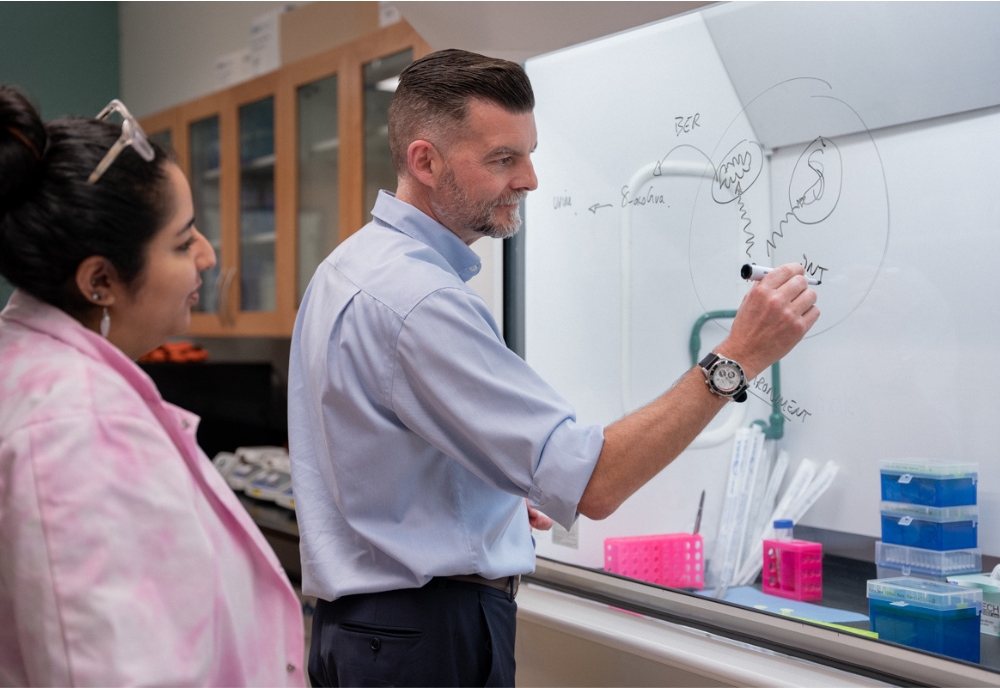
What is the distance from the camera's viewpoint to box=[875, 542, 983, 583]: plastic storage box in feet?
3.79

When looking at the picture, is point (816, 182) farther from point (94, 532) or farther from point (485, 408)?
point (94, 532)

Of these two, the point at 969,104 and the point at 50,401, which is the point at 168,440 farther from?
the point at 969,104

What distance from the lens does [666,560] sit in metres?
1.50

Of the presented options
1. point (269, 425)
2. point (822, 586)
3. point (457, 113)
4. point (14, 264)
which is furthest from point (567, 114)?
point (269, 425)

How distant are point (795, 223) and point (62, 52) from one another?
3.55 m

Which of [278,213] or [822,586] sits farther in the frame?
[278,213]

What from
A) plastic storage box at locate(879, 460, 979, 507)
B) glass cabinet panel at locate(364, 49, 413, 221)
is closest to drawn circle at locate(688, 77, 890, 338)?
plastic storage box at locate(879, 460, 979, 507)

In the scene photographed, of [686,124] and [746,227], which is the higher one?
[686,124]

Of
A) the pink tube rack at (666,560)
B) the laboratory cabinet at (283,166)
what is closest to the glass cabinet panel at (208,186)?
the laboratory cabinet at (283,166)

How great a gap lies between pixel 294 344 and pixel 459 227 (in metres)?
0.28

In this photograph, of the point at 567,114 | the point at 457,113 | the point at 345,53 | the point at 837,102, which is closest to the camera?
the point at 457,113

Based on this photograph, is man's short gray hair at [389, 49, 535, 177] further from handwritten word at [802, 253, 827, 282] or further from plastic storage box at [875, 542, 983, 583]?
plastic storage box at [875, 542, 983, 583]

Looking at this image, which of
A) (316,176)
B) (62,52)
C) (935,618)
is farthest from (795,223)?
(62,52)

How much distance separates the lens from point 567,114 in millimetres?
1739
